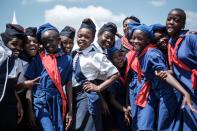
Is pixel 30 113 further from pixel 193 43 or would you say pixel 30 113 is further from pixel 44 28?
pixel 193 43

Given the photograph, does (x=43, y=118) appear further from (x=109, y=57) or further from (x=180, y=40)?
(x=180, y=40)

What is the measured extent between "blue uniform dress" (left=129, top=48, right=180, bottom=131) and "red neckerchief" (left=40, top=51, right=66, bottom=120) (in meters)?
1.20

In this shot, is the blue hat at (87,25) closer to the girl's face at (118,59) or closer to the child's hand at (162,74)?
the girl's face at (118,59)

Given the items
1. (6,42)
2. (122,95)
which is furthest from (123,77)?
(6,42)

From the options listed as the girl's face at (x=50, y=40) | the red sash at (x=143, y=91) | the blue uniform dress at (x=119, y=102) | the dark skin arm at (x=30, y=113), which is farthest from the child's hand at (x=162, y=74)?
the dark skin arm at (x=30, y=113)

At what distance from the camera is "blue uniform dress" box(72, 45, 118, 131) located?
489 cm

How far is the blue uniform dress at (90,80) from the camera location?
16.0 feet

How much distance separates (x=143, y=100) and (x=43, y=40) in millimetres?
1772

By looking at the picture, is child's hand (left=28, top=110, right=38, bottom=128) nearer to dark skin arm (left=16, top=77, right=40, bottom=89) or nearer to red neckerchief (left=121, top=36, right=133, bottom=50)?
dark skin arm (left=16, top=77, right=40, bottom=89)

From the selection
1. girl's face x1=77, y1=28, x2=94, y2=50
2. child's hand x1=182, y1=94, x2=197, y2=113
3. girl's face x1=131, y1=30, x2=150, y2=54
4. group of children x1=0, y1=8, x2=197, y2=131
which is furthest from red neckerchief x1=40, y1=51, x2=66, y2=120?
child's hand x1=182, y1=94, x2=197, y2=113

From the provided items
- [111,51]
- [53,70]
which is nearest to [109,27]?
[111,51]

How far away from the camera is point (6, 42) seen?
461 centimetres

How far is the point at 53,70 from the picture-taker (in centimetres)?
467

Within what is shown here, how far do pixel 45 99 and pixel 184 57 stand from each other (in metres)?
2.07
